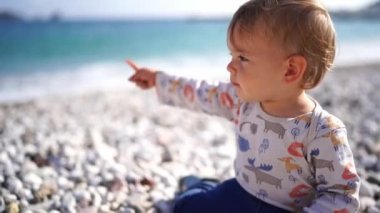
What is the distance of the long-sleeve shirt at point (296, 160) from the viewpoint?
1.28m

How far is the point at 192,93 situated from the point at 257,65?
1.68ft

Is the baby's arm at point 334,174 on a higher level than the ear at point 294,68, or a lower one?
lower

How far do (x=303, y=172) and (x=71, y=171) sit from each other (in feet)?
3.71

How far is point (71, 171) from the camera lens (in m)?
2.11

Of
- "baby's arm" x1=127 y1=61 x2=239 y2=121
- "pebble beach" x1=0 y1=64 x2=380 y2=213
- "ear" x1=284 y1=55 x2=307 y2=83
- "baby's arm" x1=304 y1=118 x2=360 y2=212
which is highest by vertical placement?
"ear" x1=284 y1=55 x2=307 y2=83

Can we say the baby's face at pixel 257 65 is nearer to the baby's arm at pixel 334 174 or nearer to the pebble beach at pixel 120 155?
the baby's arm at pixel 334 174

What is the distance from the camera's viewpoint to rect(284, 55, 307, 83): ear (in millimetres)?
1301

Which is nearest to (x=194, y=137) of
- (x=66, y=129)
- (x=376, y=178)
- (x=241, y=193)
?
(x=66, y=129)

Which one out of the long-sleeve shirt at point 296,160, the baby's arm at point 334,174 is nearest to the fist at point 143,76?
the long-sleeve shirt at point 296,160

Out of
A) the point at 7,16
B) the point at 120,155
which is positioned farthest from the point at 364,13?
the point at 120,155

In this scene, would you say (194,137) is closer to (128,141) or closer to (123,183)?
(128,141)

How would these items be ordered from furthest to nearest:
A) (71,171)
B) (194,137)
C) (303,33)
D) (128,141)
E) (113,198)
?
(194,137)
(128,141)
(71,171)
(113,198)
(303,33)

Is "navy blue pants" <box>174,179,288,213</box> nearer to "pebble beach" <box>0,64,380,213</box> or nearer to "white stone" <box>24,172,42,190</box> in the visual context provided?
"pebble beach" <box>0,64,380,213</box>

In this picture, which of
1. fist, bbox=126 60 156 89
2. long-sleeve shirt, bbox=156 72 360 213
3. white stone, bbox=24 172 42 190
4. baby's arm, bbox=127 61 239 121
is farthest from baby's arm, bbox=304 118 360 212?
white stone, bbox=24 172 42 190
